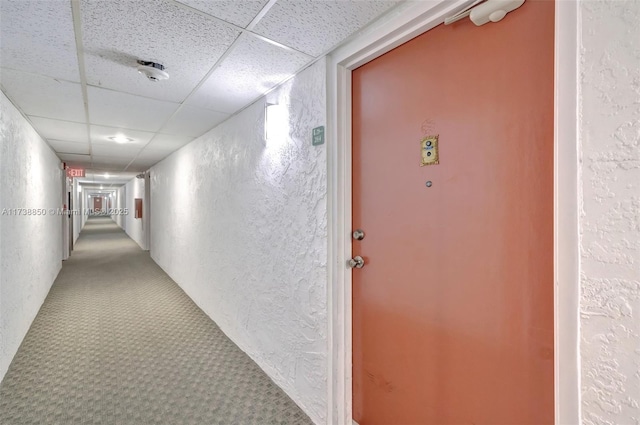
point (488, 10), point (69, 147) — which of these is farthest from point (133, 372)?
point (69, 147)

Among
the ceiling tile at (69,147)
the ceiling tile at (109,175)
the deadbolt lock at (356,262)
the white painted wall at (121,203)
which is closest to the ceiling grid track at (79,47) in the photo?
the deadbolt lock at (356,262)

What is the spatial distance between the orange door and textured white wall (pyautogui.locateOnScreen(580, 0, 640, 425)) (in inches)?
5.3

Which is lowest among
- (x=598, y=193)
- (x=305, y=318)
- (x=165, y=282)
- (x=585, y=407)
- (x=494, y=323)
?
(x=165, y=282)

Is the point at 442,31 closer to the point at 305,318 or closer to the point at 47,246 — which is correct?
the point at 305,318

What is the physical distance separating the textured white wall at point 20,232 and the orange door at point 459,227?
8.45ft

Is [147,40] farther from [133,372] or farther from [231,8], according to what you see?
[133,372]

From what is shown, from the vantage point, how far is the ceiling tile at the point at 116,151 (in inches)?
164

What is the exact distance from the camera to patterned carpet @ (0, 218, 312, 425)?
5.82ft

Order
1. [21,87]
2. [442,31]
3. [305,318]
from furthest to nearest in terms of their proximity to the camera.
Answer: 1. [21,87]
2. [305,318]
3. [442,31]

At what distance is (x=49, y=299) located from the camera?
3711 millimetres

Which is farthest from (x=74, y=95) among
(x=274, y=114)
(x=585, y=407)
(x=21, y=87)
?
(x=585, y=407)

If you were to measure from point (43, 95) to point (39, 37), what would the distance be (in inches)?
41.2

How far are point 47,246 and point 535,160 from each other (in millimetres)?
5369

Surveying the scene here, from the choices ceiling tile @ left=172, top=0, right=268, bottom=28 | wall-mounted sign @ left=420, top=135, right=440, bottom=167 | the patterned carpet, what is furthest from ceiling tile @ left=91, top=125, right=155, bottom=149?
wall-mounted sign @ left=420, top=135, right=440, bottom=167
